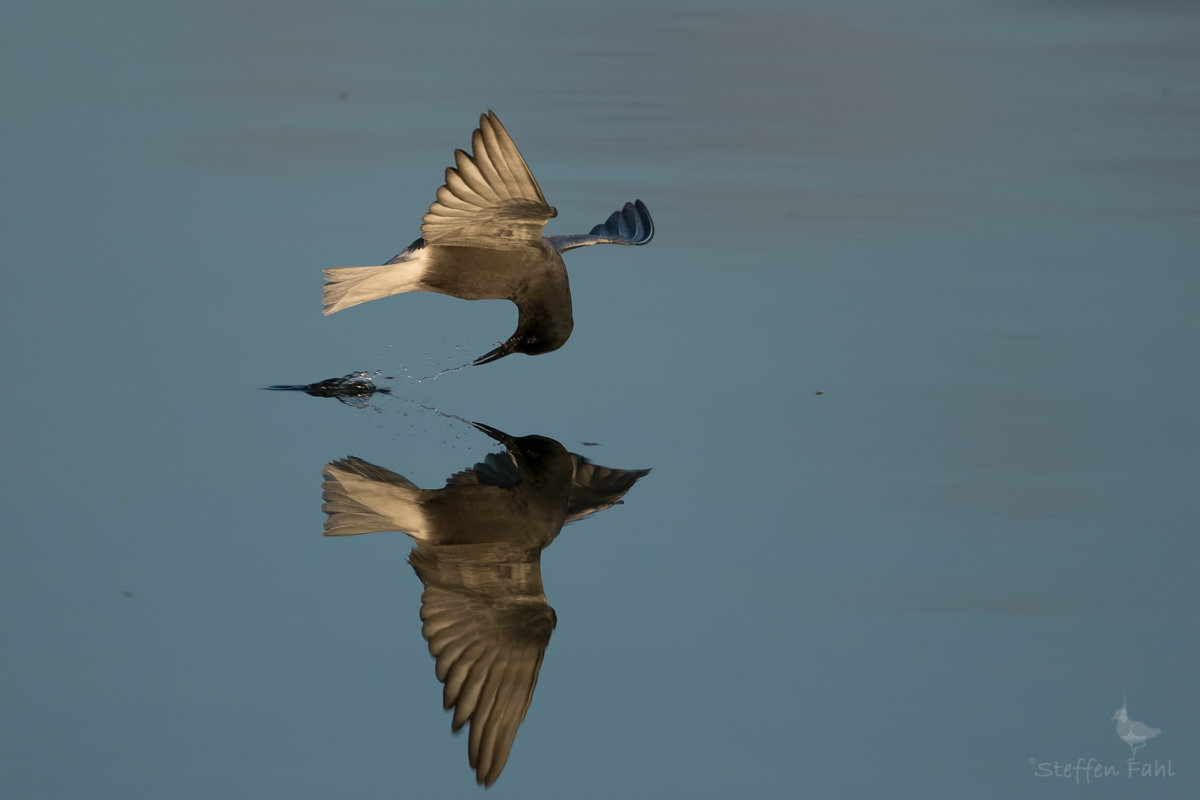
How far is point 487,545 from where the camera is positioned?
3066 millimetres

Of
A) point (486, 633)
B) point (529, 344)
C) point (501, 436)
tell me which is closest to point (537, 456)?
point (501, 436)

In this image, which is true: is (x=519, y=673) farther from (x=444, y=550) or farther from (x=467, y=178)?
(x=467, y=178)

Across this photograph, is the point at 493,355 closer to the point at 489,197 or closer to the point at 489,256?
the point at 489,256

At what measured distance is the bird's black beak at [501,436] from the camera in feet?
12.5

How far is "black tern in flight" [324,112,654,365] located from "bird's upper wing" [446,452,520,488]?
2.61 feet

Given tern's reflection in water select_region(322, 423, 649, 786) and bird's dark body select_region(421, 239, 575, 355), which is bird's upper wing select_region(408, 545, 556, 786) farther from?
bird's dark body select_region(421, 239, 575, 355)

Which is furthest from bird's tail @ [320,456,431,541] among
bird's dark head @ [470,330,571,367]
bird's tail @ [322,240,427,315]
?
bird's dark head @ [470,330,571,367]

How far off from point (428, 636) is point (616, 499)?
90 centimetres

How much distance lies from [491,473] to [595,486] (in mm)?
349

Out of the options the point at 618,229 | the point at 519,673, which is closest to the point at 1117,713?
the point at 519,673

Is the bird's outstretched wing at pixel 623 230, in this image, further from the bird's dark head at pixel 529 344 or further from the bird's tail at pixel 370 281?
the bird's tail at pixel 370 281

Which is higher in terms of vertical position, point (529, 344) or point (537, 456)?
point (529, 344)

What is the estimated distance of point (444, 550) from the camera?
9.96ft

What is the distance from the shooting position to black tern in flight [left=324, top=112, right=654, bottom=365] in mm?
3363
